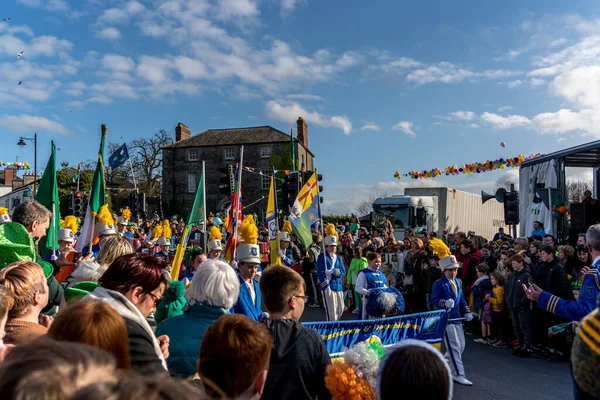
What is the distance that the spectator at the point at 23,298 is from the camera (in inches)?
109

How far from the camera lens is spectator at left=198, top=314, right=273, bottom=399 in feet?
6.58

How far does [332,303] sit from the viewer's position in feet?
32.1

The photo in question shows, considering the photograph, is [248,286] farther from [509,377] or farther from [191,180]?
[191,180]

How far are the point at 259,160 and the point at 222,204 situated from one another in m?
5.68

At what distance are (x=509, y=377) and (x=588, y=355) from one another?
22.2ft

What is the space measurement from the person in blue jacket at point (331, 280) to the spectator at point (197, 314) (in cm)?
619

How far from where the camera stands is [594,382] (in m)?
1.38

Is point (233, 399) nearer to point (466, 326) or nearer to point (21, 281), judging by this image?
point (21, 281)

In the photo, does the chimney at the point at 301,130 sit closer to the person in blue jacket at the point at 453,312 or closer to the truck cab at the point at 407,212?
the truck cab at the point at 407,212

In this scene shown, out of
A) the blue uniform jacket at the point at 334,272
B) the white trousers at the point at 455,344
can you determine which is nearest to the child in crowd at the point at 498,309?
the white trousers at the point at 455,344

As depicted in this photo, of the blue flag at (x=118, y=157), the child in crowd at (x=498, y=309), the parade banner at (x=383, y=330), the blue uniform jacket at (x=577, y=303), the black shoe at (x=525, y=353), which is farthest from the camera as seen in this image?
the blue flag at (x=118, y=157)

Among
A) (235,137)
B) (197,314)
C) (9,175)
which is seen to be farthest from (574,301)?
(9,175)

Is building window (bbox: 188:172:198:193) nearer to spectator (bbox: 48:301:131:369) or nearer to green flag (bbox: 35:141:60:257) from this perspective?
green flag (bbox: 35:141:60:257)

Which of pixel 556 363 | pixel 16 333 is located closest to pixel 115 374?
pixel 16 333
